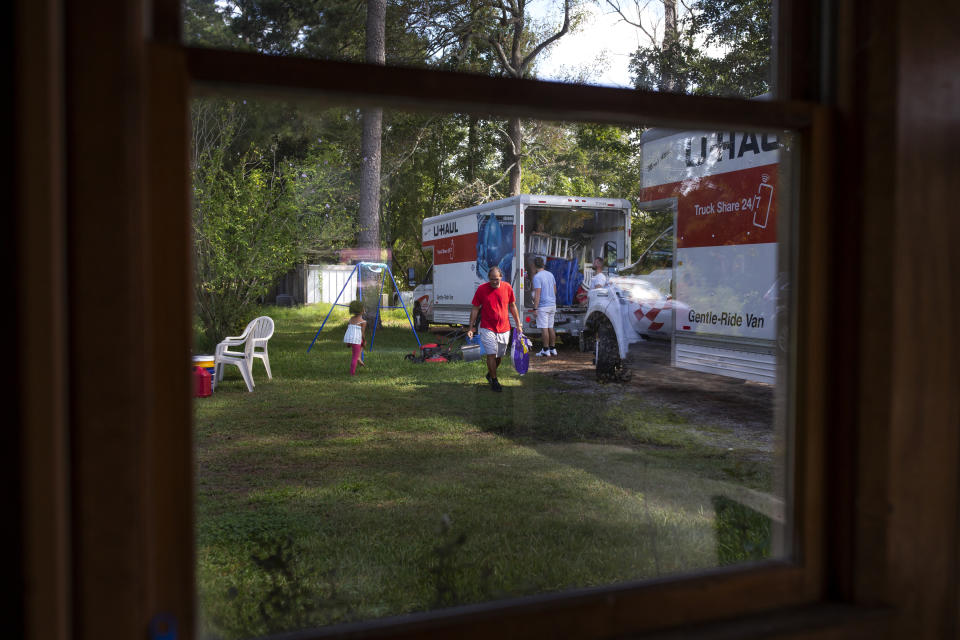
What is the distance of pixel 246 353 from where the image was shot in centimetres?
860

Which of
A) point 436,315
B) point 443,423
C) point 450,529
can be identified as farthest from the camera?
point 436,315

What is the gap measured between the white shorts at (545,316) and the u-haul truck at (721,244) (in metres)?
3.77

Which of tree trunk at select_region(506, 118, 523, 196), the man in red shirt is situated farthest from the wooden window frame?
tree trunk at select_region(506, 118, 523, 196)

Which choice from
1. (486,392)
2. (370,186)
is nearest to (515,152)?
(370,186)

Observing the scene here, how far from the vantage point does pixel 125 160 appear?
2.31 feet

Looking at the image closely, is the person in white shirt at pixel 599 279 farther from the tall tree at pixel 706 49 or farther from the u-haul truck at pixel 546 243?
the tall tree at pixel 706 49

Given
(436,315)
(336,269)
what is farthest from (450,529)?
(336,269)

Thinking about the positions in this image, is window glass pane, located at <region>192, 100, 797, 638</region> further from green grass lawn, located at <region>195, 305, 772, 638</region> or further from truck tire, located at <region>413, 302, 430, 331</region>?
truck tire, located at <region>413, 302, 430, 331</region>

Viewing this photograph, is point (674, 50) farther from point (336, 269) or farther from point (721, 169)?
point (336, 269)

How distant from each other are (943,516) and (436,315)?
539 inches

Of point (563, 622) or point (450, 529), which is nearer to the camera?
point (563, 622)

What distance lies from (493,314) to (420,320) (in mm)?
7320

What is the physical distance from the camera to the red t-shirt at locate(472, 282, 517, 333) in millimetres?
8172

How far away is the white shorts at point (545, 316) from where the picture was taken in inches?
413
